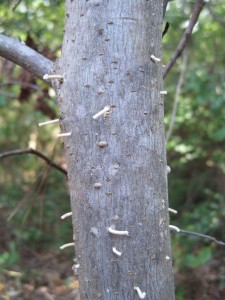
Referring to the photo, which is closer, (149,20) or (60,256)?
(149,20)

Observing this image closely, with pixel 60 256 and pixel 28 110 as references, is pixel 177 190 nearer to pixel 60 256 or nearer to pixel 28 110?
pixel 60 256

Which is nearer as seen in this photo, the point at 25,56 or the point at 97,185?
the point at 97,185

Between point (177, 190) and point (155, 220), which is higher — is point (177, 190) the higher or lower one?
the lower one

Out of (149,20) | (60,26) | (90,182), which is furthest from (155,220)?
(60,26)

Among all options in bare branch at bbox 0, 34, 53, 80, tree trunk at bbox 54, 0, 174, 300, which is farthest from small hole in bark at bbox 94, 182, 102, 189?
bare branch at bbox 0, 34, 53, 80

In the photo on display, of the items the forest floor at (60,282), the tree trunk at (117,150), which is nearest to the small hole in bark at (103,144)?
the tree trunk at (117,150)

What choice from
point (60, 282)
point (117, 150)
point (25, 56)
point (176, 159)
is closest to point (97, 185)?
point (117, 150)

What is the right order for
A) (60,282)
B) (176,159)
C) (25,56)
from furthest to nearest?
(176,159) < (60,282) < (25,56)

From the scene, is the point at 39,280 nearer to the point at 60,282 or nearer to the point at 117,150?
the point at 60,282
